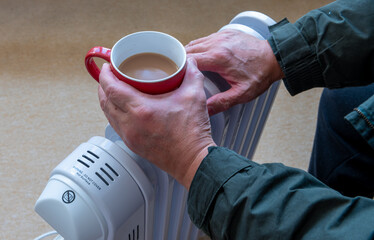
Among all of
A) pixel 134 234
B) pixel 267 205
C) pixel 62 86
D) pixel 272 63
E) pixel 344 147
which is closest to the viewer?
pixel 267 205

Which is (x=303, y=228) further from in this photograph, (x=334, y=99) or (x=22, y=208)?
(x=22, y=208)

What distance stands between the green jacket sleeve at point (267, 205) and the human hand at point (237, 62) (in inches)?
5.6

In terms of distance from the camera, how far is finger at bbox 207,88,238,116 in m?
0.61

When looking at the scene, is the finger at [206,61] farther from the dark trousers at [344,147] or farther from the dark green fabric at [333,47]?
the dark trousers at [344,147]

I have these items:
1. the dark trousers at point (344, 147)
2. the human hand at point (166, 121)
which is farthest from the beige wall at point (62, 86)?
the human hand at point (166, 121)

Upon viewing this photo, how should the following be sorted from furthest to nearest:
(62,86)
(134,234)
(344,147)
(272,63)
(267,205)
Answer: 1. (62,86)
2. (344,147)
3. (272,63)
4. (134,234)
5. (267,205)

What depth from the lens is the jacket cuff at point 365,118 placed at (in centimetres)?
65

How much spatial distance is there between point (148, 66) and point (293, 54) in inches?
11.1

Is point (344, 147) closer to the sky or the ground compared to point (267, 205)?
closer to the ground

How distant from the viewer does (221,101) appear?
0.62 metres

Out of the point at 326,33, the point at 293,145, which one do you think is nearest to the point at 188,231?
the point at 326,33

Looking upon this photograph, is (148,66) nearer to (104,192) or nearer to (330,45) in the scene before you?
(104,192)

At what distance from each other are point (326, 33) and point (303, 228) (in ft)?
1.18

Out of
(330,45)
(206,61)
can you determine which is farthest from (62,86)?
(330,45)
